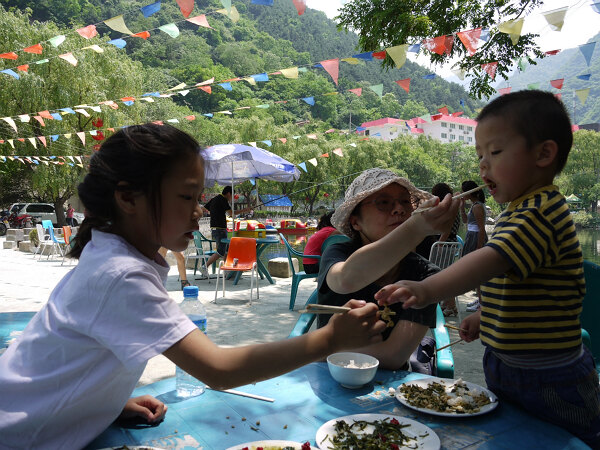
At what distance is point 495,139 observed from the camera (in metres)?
1.34

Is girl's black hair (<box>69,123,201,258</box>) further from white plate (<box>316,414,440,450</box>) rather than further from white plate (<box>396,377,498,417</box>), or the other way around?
white plate (<box>396,377,498,417</box>)

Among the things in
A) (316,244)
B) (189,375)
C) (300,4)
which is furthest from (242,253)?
(189,375)

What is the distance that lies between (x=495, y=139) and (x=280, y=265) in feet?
26.2

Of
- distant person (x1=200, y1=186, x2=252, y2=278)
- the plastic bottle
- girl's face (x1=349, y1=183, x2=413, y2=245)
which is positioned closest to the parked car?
distant person (x1=200, y1=186, x2=252, y2=278)

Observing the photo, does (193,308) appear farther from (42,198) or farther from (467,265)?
(42,198)

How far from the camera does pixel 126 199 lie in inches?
43.7

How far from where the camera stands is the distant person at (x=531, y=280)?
1.15m

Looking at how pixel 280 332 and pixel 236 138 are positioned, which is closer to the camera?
pixel 280 332

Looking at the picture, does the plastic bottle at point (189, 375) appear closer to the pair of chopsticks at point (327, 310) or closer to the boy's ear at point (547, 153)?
A: the pair of chopsticks at point (327, 310)

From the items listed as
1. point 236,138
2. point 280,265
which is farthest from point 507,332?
point 236,138

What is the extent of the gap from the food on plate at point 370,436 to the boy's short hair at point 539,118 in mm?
899

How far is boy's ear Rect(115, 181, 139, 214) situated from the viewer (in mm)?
1104

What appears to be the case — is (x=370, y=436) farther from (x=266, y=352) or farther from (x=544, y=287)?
(x=544, y=287)

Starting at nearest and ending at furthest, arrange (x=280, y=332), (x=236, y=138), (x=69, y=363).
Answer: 1. (x=69, y=363)
2. (x=280, y=332)
3. (x=236, y=138)
